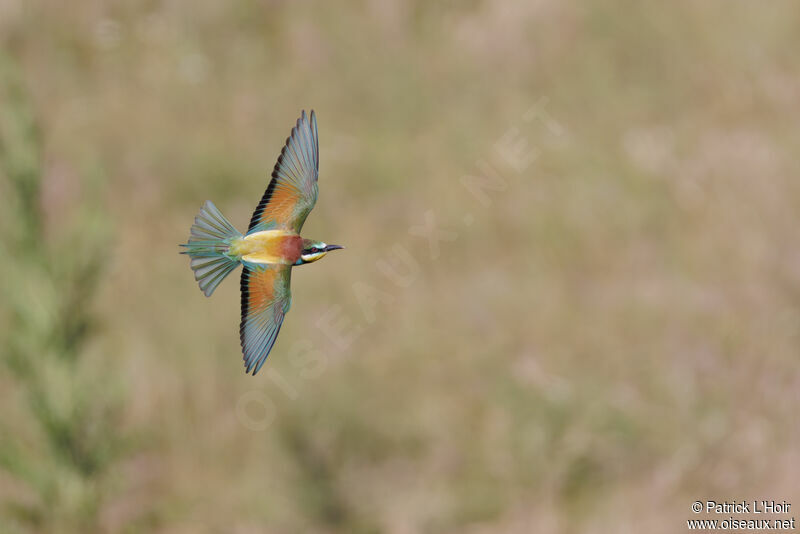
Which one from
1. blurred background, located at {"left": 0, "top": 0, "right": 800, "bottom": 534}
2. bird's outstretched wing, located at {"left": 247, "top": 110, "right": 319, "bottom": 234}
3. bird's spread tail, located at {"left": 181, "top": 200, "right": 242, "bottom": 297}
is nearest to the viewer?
bird's spread tail, located at {"left": 181, "top": 200, "right": 242, "bottom": 297}

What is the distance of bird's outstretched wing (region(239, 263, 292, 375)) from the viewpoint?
2.85 ft

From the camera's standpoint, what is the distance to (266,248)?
90 cm

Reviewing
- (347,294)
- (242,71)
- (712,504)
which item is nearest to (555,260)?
(347,294)

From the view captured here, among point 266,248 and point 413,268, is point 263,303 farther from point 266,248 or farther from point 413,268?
point 413,268

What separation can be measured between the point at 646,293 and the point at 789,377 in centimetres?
86

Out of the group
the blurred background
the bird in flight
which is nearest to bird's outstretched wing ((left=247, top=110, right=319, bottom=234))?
the bird in flight

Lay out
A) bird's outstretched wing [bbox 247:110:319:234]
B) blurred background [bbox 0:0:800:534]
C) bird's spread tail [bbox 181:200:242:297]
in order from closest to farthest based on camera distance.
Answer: bird's spread tail [bbox 181:200:242:297] < bird's outstretched wing [bbox 247:110:319:234] < blurred background [bbox 0:0:800:534]

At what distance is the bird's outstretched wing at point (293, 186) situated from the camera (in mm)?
975

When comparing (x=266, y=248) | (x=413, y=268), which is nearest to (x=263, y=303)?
(x=266, y=248)

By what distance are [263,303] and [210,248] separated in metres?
0.09

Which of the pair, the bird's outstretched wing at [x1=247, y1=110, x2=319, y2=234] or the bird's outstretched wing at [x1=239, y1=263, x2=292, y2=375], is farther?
the bird's outstretched wing at [x1=247, y1=110, x2=319, y2=234]

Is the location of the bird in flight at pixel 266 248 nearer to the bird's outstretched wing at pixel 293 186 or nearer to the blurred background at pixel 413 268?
the bird's outstretched wing at pixel 293 186

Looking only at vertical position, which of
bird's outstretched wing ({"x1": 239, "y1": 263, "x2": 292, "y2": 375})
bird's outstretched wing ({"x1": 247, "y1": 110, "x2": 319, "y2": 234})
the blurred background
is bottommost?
bird's outstretched wing ({"x1": 239, "y1": 263, "x2": 292, "y2": 375})

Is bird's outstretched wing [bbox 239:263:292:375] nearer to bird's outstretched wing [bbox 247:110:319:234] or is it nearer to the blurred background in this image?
bird's outstretched wing [bbox 247:110:319:234]
